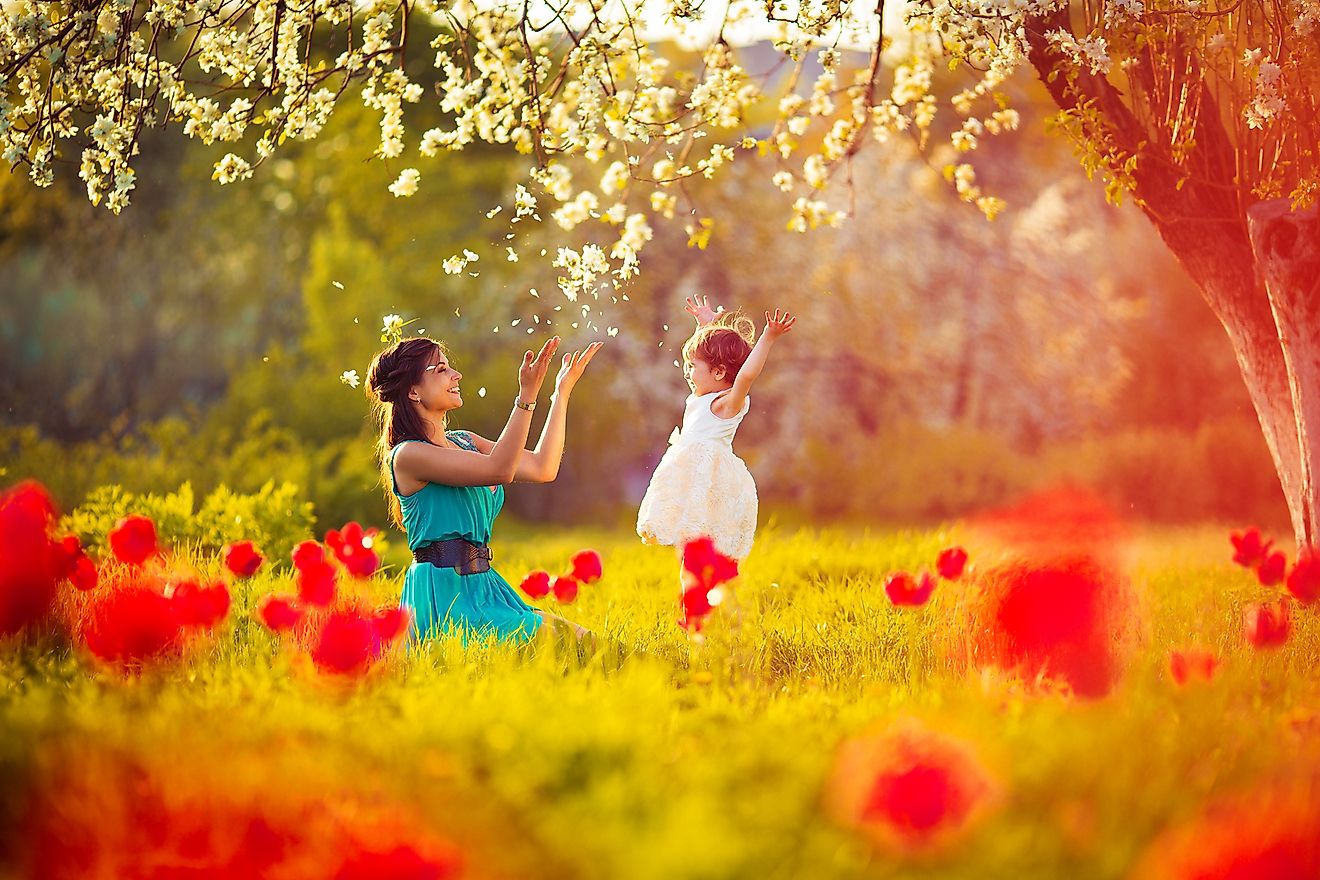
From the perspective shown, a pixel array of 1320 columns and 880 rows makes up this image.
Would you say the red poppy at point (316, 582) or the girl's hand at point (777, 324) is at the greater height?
the girl's hand at point (777, 324)

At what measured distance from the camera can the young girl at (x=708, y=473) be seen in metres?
6.84

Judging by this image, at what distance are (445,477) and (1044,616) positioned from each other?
245 centimetres

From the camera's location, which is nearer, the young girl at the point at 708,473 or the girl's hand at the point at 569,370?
the girl's hand at the point at 569,370

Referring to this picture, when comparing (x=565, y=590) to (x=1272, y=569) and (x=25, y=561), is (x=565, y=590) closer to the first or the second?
(x=25, y=561)

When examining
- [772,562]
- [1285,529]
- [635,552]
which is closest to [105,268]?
[635,552]

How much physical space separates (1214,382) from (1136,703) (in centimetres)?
1574

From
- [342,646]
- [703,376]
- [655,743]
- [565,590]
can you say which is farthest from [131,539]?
[703,376]

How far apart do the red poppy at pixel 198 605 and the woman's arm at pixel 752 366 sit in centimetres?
260

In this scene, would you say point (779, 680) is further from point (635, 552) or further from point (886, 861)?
point (635, 552)

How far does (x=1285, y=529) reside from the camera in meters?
13.1

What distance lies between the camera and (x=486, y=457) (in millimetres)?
5137

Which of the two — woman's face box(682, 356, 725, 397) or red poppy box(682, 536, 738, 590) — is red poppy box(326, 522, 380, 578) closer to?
red poppy box(682, 536, 738, 590)

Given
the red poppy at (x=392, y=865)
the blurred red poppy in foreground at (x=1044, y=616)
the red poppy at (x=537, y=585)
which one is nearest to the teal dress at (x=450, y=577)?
the red poppy at (x=537, y=585)

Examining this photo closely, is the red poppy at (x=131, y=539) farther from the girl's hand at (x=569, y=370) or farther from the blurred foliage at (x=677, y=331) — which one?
the blurred foliage at (x=677, y=331)
